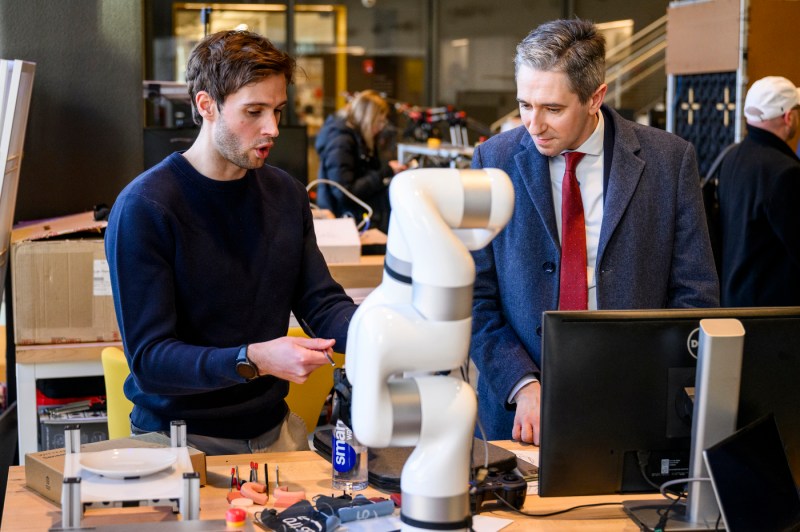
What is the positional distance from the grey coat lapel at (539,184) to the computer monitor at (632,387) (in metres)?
0.64

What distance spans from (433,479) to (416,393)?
12 cm

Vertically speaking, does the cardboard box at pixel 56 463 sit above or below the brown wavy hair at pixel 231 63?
below

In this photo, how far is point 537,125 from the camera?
2.19m

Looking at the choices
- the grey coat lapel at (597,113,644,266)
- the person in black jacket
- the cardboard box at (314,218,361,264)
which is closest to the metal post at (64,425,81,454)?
the grey coat lapel at (597,113,644,266)

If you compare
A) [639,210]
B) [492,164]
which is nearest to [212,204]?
[492,164]

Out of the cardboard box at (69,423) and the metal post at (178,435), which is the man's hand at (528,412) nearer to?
the metal post at (178,435)

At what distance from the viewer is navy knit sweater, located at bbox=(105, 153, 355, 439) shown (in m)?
2.00

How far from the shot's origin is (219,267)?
84.7 inches

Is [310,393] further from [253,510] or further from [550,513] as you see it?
[550,513]

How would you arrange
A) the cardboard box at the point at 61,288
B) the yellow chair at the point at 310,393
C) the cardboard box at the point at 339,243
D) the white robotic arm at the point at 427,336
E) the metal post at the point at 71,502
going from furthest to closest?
the cardboard box at the point at 339,243, the cardboard box at the point at 61,288, the yellow chair at the point at 310,393, the metal post at the point at 71,502, the white robotic arm at the point at 427,336

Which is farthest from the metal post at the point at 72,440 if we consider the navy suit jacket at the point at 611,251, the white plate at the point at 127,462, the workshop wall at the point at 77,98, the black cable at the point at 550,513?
the workshop wall at the point at 77,98

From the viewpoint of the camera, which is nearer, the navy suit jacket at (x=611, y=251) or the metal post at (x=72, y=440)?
the metal post at (x=72, y=440)

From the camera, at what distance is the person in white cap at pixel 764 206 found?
409 centimetres

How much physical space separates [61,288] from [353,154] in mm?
3569
